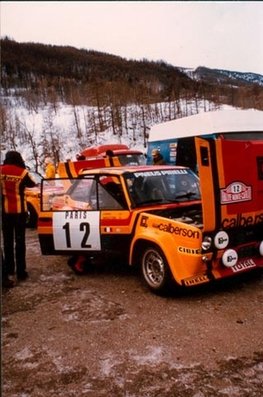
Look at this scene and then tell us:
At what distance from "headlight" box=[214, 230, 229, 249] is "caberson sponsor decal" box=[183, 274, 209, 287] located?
0.37m

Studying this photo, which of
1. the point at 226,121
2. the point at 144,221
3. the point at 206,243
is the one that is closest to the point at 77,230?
the point at 144,221

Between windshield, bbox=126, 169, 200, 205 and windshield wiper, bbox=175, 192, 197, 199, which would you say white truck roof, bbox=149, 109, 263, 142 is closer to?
windshield, bbox=126, 169, 200, 205

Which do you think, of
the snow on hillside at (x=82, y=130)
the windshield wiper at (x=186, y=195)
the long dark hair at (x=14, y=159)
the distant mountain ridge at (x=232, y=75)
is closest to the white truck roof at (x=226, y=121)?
the windshield wiper at (x=186, y=195)

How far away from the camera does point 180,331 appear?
3.66 metres

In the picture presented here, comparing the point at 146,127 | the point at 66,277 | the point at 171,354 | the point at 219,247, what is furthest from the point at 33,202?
the point at 146,127

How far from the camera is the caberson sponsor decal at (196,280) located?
4.15 meters

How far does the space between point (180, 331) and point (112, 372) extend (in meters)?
0.89

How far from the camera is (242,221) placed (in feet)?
14.1

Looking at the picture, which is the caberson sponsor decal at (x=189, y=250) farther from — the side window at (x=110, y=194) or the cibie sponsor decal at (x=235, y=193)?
the side window at (x=110, y=194)

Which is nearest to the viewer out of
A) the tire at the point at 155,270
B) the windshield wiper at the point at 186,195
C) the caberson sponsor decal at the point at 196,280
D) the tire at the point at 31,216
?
the caberson sponsor decal at the point at 196,280

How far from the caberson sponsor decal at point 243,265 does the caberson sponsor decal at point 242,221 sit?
0.44 meters

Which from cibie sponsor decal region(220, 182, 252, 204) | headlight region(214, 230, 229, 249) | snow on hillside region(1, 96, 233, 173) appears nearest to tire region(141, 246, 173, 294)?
headlight region(214, 230, 229, 249)

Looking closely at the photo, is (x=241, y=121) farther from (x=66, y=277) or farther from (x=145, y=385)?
(x=145, y=385)

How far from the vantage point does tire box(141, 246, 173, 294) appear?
4321 millimetres
